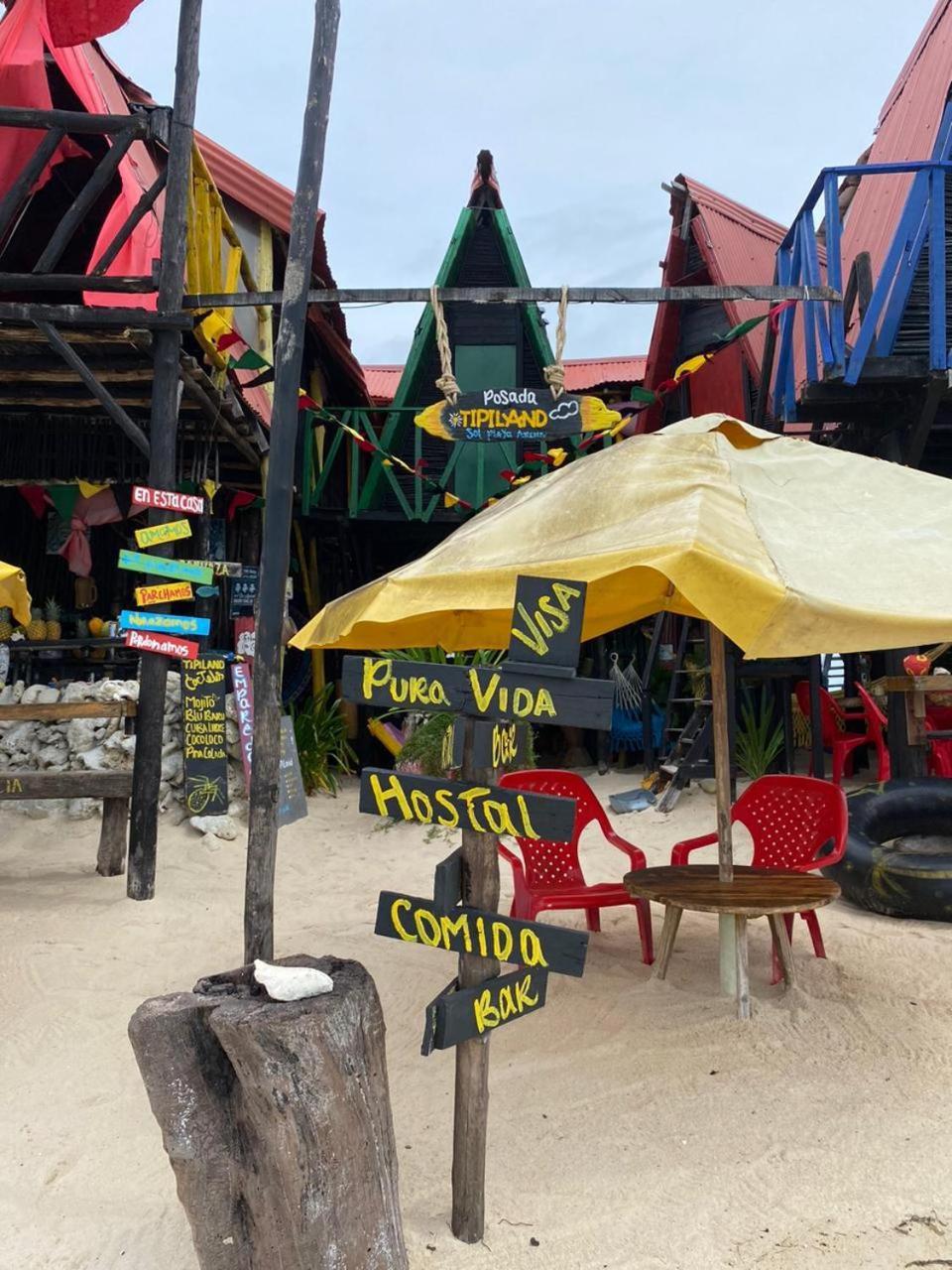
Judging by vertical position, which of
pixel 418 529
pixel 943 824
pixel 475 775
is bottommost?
pixel 943 824

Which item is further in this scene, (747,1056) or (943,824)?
(943,824)

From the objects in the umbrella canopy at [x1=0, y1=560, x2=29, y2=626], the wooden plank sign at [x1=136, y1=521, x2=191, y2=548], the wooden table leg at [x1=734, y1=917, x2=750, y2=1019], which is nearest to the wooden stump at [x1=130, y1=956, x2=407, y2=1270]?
the wooden table leg at [x1=734, y1=917, x2=750, y2=1019]

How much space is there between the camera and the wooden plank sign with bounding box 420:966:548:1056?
2576 millimetres

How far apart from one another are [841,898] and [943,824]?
94cm

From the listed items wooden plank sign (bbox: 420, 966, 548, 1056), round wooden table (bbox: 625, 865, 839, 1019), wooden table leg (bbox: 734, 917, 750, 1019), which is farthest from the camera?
wooden table leg (bbox: 734, 917, 750, 1019)

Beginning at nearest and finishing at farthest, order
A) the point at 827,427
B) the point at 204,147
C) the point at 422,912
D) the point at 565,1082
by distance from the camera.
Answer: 1. the point at 422,912
2. the point at 565,1082
3. the point at 827,427
4. the point at 204,147

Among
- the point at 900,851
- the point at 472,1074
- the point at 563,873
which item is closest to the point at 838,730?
the point at 900,851

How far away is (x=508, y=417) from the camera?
594 centimetres

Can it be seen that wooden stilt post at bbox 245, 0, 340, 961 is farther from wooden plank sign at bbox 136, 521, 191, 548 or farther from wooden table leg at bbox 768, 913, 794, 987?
wooden plank sign at bbox 136, 521, 191, 548

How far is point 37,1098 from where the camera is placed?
3910mm

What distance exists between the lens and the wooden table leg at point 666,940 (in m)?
4.50

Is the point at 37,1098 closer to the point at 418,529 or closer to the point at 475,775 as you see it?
the point at 475,775

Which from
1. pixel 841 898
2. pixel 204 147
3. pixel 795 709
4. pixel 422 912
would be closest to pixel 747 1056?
pixel 422 912

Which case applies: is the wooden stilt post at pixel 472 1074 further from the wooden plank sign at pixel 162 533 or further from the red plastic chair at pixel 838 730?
the red plastic chair at pixel 838 730
